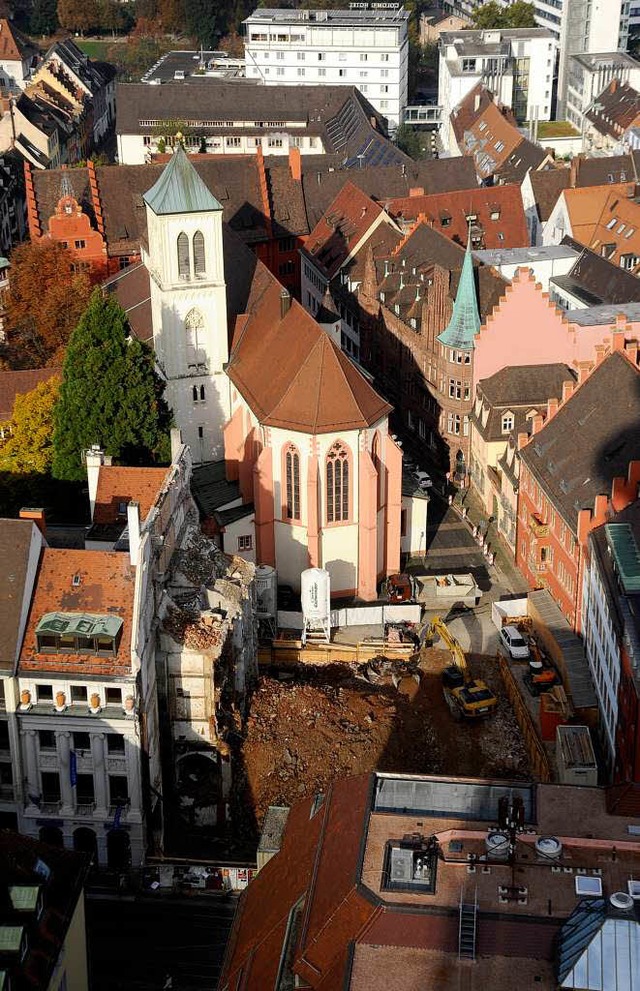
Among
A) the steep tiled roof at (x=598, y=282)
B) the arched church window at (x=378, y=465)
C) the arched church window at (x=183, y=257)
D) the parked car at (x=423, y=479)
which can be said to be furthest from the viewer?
the steep tiled roof at (x=598, y=282)

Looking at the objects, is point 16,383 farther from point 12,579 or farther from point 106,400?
point 12,579

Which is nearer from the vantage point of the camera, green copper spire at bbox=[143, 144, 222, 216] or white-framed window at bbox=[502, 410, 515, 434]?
green copper spire at bbox=[143, 144, 222, 216]

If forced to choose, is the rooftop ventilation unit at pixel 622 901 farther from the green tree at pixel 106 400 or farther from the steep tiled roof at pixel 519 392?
the steep tiled roof at pixel 519 392

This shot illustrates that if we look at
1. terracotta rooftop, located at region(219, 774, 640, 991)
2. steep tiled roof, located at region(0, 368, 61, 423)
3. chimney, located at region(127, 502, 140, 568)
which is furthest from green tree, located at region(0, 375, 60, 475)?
terracotta rooftop, located at region(219, 774, 640, 991)

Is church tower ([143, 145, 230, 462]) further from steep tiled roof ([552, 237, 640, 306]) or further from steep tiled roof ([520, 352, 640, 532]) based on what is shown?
steep tiled roof ([552, 237, 640, 306])

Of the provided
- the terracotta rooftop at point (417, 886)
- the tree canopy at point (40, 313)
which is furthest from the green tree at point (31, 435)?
the terracotta rooftop at point (417, 886)

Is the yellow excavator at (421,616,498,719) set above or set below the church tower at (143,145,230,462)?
below
